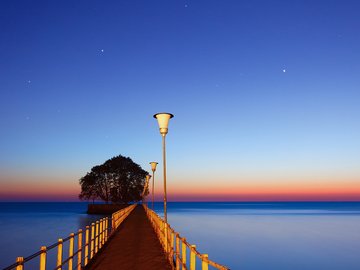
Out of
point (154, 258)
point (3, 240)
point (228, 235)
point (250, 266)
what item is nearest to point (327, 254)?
point (250, 266)

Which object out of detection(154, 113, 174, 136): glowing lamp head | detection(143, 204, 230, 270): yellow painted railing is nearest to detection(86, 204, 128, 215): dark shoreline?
detection(143, 204, 230, 270): yellow painted railing

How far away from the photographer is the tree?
285 feet

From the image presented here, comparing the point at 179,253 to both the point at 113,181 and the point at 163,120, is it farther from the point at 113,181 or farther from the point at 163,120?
the point at 113,181

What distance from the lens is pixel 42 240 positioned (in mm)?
47031

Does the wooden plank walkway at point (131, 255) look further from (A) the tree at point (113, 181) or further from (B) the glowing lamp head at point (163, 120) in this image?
(A) the tree at point (113, 181)

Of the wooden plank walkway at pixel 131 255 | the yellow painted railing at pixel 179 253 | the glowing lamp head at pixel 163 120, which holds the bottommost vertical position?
the wooden plank walkway at pixel 131 255

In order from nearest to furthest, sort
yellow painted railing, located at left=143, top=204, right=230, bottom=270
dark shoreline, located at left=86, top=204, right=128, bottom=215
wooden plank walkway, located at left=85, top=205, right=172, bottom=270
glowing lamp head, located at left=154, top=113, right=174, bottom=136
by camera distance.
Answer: yellow painted railing, located at left=143, top=204, right=230, bottom=270
wooden plank walkway, located at left=85, top=205, right=172, bottom=270
glowing lamp head, located at left=154, top=113, right=174, bottom=136
dark shoreline, located at left=86, top=204, right=128, bottom=215

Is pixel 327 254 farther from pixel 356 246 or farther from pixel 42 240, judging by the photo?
pixel 42 240

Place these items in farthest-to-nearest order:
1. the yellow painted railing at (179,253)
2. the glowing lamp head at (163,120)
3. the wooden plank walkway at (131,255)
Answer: the glowing lamp head at (163,120) < the wooden plank walkway at (131,255) < the yellow painted railing at (179,253)

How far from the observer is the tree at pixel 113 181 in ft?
285

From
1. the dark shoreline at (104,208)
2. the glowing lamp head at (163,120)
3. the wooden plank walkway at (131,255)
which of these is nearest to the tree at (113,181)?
the dark shoreline at (104,208)

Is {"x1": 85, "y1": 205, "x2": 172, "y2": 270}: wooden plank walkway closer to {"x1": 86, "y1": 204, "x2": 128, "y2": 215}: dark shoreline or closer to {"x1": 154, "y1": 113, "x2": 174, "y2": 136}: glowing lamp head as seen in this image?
{"x1": 154, "y1": 113, "x2": 174, "y2": 136}: glowing lamp head

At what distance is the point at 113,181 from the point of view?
87.6 m

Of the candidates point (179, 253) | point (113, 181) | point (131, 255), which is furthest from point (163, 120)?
point (113, 181)
